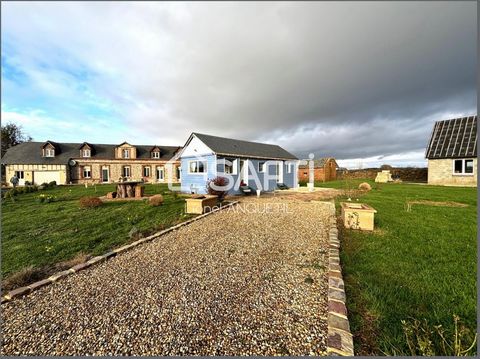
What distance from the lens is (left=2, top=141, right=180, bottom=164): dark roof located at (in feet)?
85.7

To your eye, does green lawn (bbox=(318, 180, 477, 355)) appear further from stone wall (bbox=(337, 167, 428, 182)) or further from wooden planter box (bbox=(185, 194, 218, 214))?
stone wall (bbox=(337, 167, 428, 182))

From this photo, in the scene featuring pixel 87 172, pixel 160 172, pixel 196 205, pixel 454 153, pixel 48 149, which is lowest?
pixel 196 205

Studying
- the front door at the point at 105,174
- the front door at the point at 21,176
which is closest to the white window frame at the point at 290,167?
the front door at the point at 105,174

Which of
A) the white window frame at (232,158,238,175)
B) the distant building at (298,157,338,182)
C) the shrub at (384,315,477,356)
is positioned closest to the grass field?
the shrub at (384,315,477,356)

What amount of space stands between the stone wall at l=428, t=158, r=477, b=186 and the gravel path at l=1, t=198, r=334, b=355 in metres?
23.5

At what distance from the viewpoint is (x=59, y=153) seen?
2817 centimetres

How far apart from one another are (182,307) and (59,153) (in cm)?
3535

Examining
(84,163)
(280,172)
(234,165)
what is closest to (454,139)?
(280,172)

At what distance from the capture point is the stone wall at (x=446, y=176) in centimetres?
1867

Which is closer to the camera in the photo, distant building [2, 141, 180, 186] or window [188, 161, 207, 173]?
window [188, 161, 207, 173]

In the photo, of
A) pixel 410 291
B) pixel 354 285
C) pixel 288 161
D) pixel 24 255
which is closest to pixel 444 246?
pixel 410 291

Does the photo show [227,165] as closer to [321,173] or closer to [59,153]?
[321,173]

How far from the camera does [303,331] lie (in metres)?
2.40

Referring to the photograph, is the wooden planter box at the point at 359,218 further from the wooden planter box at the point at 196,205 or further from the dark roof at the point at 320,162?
the dark roof at the point at 320,162
